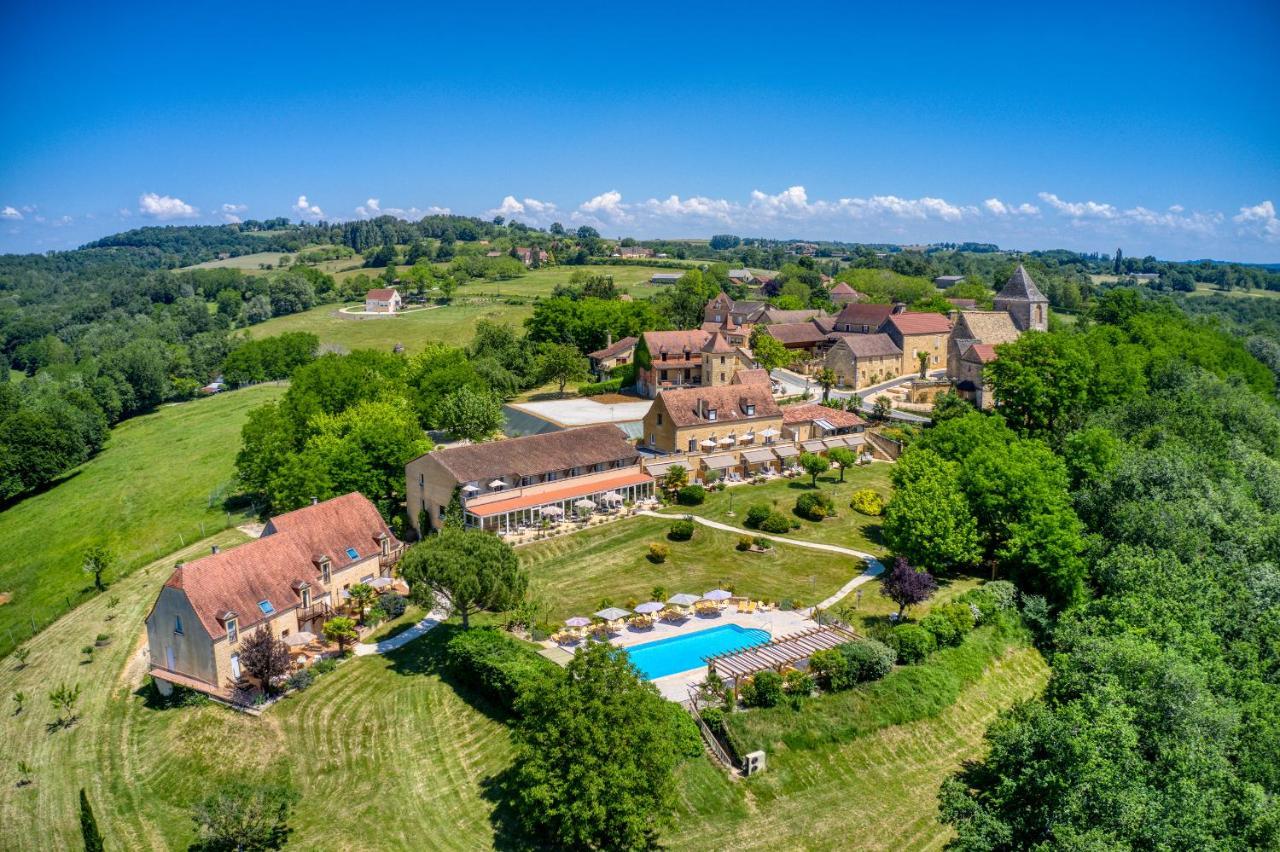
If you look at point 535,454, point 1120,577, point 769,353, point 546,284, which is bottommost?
point 1120,577

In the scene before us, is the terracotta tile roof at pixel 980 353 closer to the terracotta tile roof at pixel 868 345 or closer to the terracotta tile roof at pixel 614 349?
the terracotta tile roof at pixel 868 345

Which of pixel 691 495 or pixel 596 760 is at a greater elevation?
pixel 596 760

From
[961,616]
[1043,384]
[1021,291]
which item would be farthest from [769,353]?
[961,616]

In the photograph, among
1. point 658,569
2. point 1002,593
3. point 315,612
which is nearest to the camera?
point 315,612

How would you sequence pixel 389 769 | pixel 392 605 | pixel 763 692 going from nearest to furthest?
pixel 389 769, pixel 763 692, pixel 392 605

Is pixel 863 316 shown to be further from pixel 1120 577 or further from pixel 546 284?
pixel 546 284

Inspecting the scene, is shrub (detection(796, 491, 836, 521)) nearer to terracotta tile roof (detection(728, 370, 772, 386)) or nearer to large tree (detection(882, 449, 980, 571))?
large tree (detection(882, 449, 980, 571))
